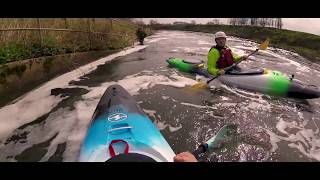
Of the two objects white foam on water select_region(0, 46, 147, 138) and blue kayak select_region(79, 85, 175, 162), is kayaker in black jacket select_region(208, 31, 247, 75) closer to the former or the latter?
blue kayak select_region(79, 85, 175, 162)

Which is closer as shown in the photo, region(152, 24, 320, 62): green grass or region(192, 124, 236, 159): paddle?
region(192, 124, 236, 159): paddle

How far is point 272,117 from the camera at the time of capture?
597cm

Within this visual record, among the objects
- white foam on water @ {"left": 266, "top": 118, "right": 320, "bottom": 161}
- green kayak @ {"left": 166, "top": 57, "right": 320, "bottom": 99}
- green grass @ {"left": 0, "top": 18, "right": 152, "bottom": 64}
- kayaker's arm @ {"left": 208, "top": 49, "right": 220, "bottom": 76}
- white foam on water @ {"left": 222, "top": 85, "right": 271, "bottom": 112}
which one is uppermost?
green grass @ {"left": 0, "top": 18, "right": 152, "bottom": 64}

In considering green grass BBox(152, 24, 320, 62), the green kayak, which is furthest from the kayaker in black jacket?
green grass BBox(152, 24, 320, 62)

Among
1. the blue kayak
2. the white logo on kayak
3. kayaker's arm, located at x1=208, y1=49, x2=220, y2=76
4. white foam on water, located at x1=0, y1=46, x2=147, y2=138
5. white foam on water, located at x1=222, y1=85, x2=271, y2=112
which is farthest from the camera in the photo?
kayaker's arm, located at x1=208, y1=49, x2=220, y2=76

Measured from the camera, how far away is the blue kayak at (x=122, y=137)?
325cm

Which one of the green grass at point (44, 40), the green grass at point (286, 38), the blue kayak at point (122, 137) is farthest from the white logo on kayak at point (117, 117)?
the green grass at point (286, 38)

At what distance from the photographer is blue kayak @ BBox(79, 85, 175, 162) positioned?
10.7ft

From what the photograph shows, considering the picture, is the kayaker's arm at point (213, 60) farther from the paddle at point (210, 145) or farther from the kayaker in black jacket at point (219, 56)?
the paddle at point (210, 145)

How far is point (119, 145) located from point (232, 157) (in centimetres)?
170

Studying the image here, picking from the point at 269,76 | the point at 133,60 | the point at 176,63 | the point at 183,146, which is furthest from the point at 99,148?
the point at 133,60

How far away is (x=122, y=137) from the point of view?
3609 mm

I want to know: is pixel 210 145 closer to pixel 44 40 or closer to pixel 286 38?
pixel 44 40

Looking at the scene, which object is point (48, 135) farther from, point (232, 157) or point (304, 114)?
point (304, 114)
